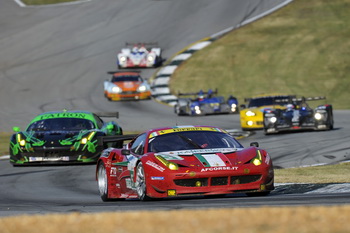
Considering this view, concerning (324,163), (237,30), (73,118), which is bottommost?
(324,163)

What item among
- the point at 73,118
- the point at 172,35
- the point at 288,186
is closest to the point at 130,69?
the point at 172,35

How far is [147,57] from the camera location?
128 feet

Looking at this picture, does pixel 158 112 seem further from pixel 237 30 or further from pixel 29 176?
pixel 29 176

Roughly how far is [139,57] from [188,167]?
29.0 metres

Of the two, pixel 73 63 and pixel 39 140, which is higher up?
pixel 73 63

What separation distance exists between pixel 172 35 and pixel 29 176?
27550mm

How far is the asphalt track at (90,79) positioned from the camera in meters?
12.3

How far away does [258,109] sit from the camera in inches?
968

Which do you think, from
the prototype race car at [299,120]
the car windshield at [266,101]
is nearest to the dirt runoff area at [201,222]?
the prototype race car at [299,120]

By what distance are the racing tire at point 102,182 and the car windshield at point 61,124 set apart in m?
5.28

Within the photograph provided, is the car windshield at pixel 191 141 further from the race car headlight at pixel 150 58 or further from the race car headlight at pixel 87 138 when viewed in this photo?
the race car headlight at pixel 150 58

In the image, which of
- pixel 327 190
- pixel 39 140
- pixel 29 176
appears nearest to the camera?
pixel 327 190

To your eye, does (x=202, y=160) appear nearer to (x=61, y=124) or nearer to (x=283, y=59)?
(x=61, y=124)

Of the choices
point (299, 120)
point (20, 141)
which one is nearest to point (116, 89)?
point (299, 120)
